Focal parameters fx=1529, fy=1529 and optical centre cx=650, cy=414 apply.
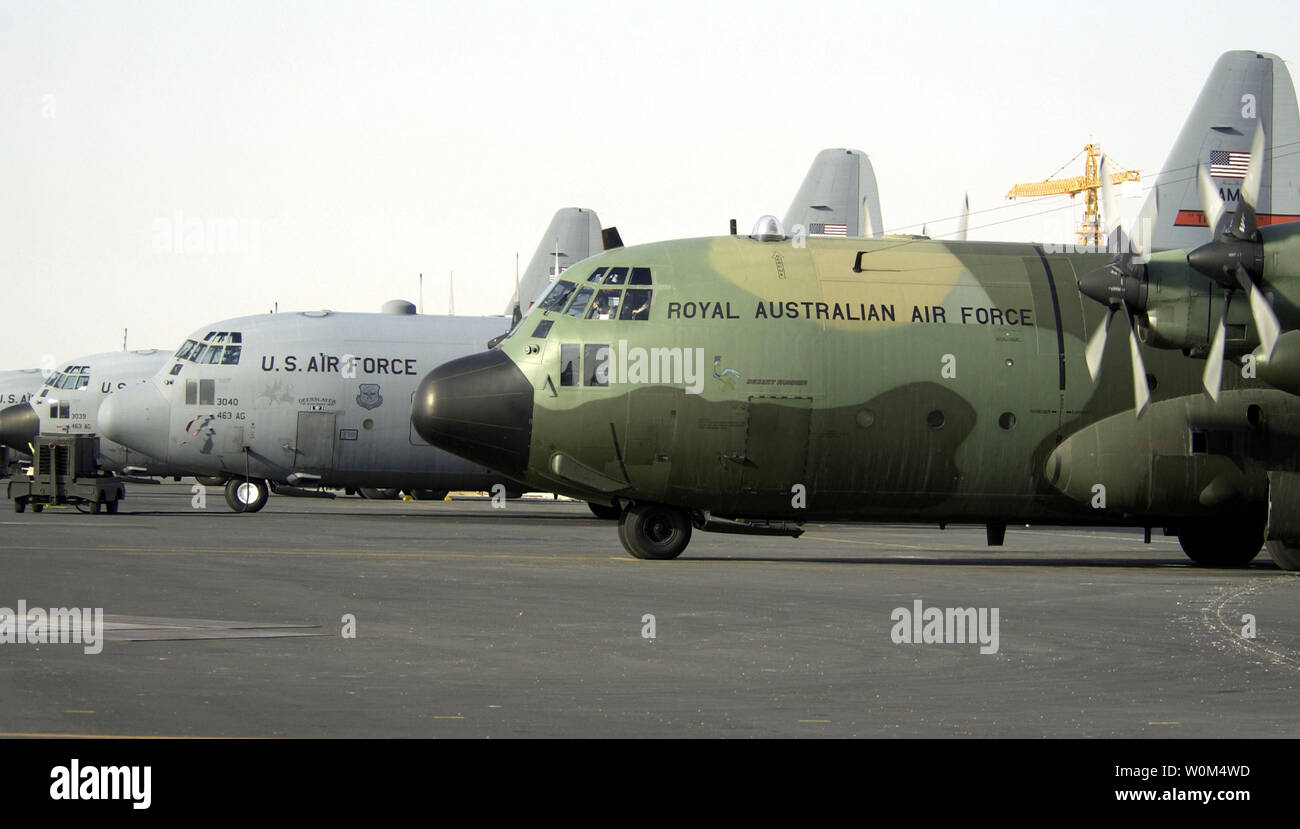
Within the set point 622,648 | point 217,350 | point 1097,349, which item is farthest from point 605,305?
point 217,350

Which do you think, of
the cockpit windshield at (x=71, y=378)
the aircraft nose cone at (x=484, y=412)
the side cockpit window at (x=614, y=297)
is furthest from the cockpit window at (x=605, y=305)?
the cockpit windshield at (x=71, y=378)

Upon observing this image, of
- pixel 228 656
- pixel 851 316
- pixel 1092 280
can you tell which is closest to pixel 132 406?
pixel 851 316

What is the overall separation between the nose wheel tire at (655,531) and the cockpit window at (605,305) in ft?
12.3

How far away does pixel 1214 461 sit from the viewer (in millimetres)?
28406

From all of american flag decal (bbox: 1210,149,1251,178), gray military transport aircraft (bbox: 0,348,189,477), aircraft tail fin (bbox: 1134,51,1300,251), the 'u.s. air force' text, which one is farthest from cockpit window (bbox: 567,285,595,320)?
gray military transport aircraft (bbox: 0,348,189,477)

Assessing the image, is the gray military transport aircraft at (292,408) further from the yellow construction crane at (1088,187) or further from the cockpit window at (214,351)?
the yellow construction crane at (1088,187)

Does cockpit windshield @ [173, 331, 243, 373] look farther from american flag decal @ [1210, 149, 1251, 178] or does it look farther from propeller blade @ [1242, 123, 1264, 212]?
propeller blade @ [1242, 123, 1264, 212]

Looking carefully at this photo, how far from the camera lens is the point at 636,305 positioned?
2853 centimetres

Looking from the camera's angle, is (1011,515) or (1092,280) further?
(1011,515)

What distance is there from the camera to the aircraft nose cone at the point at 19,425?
71438 millimetres

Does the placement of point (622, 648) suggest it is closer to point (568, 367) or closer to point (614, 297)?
point (568, 367)

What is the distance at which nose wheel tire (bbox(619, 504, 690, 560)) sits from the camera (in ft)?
96.2
